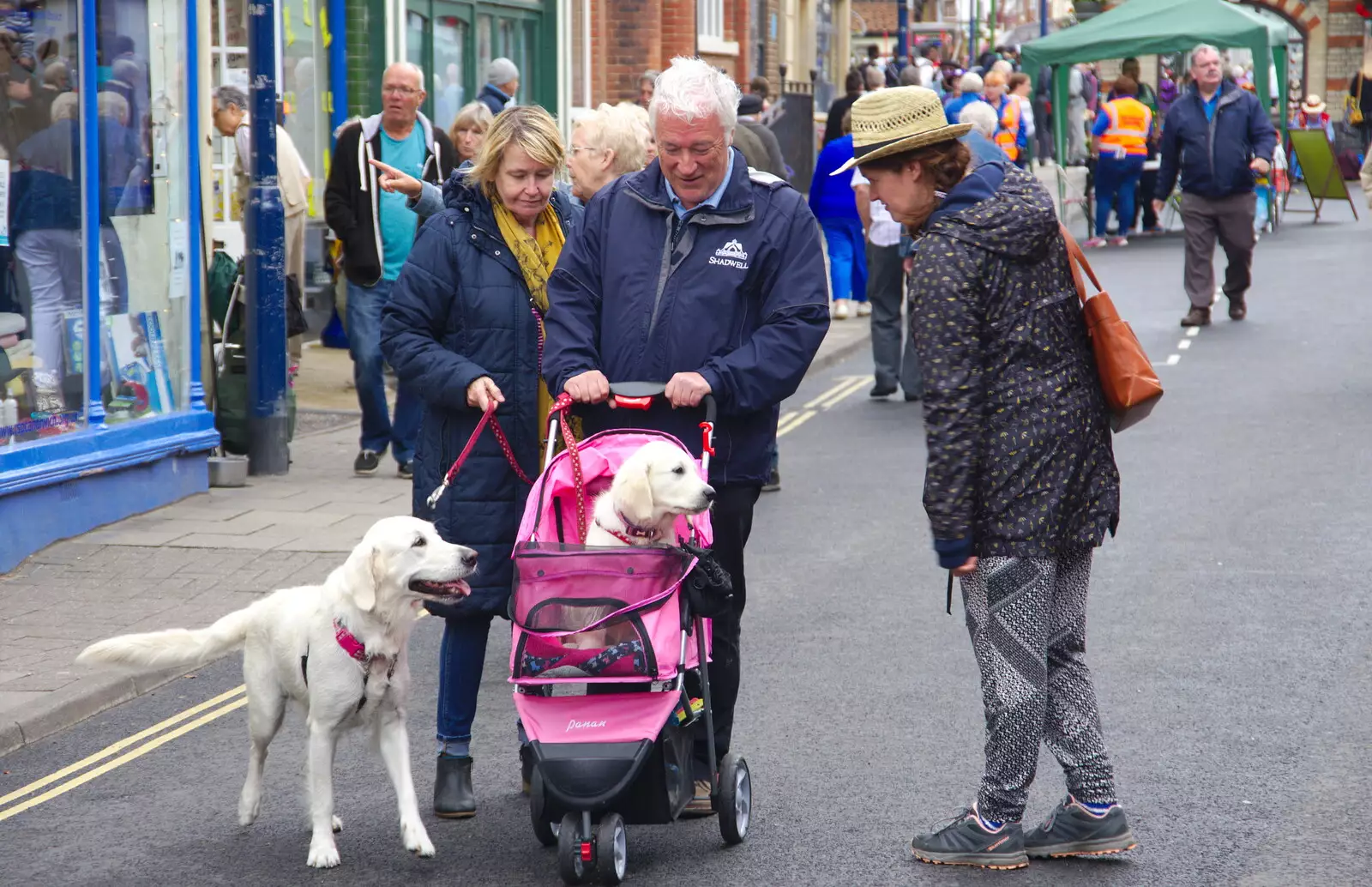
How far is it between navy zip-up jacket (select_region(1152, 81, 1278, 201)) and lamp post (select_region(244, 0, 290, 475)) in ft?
30.7

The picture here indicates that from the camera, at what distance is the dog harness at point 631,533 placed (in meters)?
4.55

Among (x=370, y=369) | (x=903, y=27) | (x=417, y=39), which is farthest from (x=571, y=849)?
(x=903, y=27)

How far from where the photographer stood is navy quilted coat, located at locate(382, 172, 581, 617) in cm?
509

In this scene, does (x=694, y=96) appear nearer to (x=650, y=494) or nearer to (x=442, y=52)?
(x=650, y=494)

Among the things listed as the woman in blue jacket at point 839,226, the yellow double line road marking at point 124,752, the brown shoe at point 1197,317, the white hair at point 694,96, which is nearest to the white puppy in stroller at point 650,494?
the white hair at point 694,96

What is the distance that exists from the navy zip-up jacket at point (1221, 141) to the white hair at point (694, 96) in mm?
12513

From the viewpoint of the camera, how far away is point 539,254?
5.21 meters

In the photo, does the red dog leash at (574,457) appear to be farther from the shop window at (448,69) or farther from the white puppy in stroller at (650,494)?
the shop window at (448,69)

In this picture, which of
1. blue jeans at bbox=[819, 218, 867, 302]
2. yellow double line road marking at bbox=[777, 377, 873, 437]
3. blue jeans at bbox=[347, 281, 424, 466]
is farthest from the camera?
blue jeans at bbox=[819, 218, 867, 302]

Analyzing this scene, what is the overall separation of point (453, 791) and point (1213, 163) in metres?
12.9

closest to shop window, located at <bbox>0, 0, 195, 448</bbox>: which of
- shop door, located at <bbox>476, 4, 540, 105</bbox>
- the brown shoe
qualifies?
the brown shoe

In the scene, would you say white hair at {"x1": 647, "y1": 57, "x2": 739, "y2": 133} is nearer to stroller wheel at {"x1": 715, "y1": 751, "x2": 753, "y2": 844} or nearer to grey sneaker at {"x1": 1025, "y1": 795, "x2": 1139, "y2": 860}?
stroller wheel at {"x1": 715, "y1": 751, "x2": 753, "y2": 844}

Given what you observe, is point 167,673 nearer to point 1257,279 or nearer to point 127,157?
point 127,157

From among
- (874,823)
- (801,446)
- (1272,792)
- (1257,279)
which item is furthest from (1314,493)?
(1257,279)
